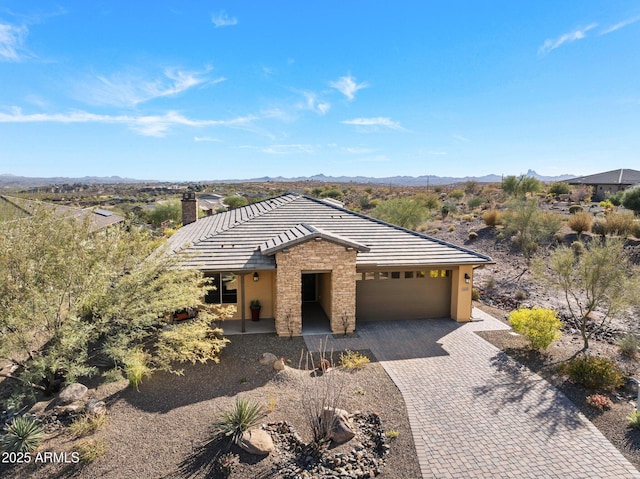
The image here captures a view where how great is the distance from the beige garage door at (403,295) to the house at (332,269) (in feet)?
0.14

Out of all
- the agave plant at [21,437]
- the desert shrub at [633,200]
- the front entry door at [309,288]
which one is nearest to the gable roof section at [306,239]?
the front entry door at [309,288]

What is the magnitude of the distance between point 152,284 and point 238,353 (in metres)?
3.66

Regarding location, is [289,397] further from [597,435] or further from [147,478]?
[597,435]

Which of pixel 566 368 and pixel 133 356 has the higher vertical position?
pixel 133 356

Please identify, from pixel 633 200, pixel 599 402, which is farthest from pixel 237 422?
pixel 633 200

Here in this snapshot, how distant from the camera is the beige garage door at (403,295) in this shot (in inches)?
630

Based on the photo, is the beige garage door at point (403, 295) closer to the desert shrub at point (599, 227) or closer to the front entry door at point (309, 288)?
the front entry door at point (309, 288)

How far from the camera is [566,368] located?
1141 cm

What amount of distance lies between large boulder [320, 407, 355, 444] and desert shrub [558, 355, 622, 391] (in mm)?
7073

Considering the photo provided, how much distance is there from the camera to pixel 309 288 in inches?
741

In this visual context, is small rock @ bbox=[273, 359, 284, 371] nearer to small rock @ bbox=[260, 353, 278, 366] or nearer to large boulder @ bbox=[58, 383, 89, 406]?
small rock @ bbox=[260, 353, 278, 366]

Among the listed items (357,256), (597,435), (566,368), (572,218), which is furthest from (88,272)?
(572,218)

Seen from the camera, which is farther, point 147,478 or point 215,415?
point 215,415

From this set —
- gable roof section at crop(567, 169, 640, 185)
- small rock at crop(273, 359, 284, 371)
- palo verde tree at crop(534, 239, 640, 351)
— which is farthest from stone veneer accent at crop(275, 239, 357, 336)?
gable roof section at crop(567, 169, 640, 185)
